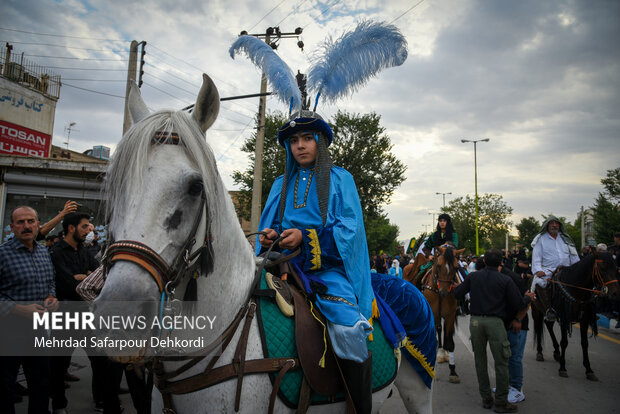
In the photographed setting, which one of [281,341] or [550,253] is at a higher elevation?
[550,253]

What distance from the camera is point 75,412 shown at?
16.2 feet

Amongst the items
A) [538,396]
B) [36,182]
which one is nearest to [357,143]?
[36,182]

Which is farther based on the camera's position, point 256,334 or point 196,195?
point 256,334

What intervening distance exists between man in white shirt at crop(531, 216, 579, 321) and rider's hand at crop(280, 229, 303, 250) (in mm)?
7810

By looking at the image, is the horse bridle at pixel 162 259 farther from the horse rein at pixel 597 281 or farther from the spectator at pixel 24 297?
the horse rein at pixel 597 281

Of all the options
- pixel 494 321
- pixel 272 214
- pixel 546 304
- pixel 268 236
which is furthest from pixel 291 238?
pixel 546 304

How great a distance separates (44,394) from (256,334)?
3.41 meters

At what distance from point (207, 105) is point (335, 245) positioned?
3.73ft

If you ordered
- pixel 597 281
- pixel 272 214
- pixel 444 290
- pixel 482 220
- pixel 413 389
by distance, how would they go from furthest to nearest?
pixel 482 220 → pixel 444 290 → pixel 597 281 → pixel 413 389 → pixel 272 214

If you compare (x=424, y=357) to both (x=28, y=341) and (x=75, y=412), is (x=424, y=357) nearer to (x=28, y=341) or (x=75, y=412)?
(x=28, y=341)

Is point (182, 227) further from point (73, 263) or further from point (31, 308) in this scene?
point (73, 263)

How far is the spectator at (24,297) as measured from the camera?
12.1ft

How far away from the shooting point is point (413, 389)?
3.05 m

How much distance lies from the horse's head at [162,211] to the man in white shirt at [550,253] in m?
8.44
